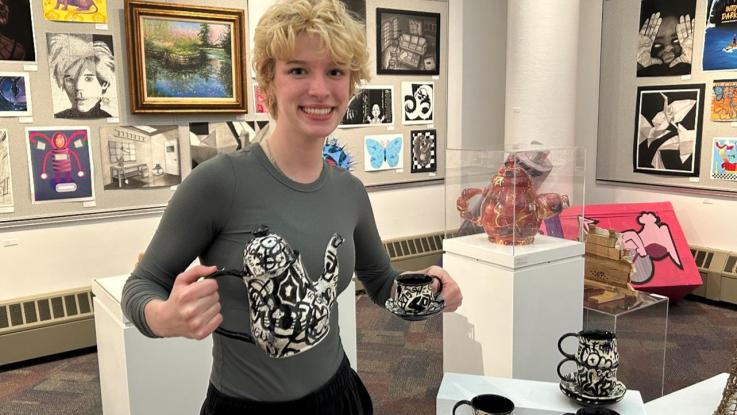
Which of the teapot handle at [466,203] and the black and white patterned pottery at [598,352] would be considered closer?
the black and white patterned pottery at [598,352]

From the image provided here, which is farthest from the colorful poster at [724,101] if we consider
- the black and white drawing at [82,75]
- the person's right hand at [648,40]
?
the black and white drawing at [82,75]

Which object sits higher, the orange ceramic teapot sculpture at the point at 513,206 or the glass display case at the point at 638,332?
the orange ceramic teapot sculpture at the point at 513,206

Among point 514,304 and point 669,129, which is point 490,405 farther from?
point 669,129

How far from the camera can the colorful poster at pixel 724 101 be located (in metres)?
4.35

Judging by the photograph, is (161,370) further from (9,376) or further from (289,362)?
(9,376)

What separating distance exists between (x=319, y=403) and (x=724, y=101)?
4.32m

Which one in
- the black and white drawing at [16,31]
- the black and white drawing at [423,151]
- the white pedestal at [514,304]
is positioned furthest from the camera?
the black and white drawing at [423,151]

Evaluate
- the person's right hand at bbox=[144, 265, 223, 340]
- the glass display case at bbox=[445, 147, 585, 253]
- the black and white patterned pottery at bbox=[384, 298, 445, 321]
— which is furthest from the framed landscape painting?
the person's right hand at bbox=[144, 265, 223, 340]

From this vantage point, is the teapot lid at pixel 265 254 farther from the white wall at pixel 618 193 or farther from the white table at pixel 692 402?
the white wall at pixel 618 193

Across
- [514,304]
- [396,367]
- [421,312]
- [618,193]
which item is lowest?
[396,367]

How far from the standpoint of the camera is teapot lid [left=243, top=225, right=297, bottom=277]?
3.30 ft

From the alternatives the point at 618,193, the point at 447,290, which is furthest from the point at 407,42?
the point at 447,290

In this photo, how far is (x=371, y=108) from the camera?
4844 mm

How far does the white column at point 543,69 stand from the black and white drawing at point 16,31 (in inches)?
125
